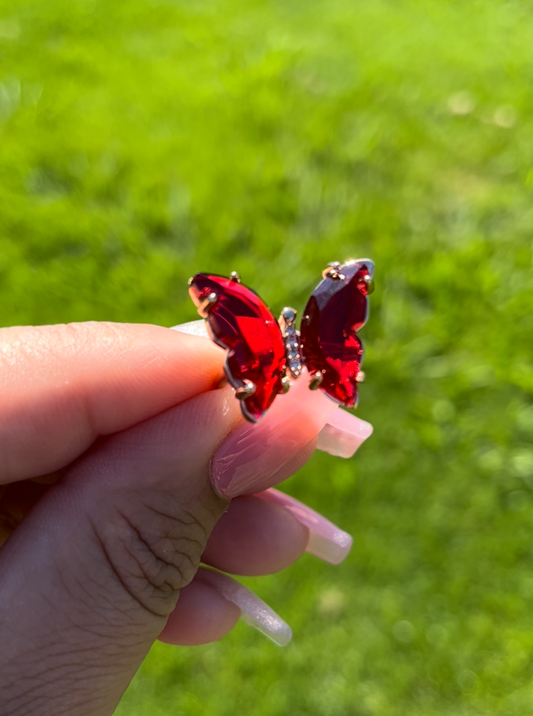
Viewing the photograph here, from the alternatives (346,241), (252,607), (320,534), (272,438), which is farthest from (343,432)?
(346,241)

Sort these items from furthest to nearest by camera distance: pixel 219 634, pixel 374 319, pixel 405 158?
pixel 405 158 < pixel 374 319 < pixel 219 634

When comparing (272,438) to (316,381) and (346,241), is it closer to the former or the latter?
(316,381)

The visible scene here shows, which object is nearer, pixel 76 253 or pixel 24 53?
pixel 76 253

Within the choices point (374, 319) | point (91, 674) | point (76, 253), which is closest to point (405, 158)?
point (374, 319)

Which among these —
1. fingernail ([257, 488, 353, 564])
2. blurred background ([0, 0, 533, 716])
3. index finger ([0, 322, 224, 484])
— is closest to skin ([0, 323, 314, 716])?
index finger ([0, 322, 224, 484])

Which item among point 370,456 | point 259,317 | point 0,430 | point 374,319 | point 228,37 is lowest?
point 370,456

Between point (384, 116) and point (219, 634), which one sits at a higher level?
point (384, 116)

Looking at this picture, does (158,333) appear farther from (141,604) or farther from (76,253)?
(76,253)

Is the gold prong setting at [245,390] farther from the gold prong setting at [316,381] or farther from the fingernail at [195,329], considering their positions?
the fingernail at [195,329]
